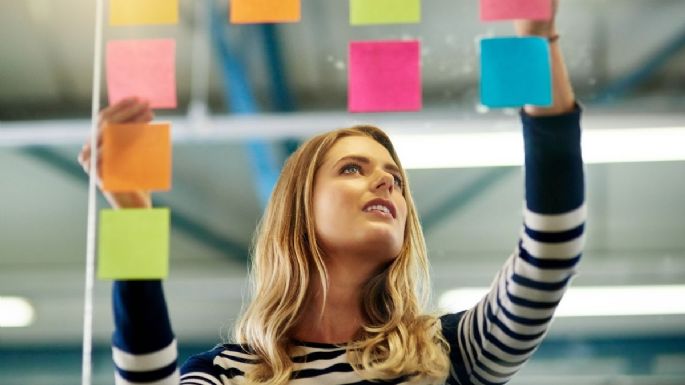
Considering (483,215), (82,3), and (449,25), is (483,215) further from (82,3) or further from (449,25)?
(82,3)

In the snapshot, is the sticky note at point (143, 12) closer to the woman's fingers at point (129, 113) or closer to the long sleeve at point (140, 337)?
the woman's fingers at point (129, 113)

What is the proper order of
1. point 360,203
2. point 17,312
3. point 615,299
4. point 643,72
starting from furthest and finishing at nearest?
point 17,312, point 615,299, point 643,72, point 360,203

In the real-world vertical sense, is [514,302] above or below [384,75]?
below

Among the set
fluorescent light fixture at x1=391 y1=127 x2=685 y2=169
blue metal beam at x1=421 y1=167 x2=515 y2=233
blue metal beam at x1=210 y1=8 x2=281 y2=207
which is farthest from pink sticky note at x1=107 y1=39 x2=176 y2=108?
blue metal beam at x1=421 y1=167 x2=515 y2=233

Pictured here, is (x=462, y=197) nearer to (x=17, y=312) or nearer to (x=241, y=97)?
(x=241, y=97)

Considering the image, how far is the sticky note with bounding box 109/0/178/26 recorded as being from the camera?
2.10ft

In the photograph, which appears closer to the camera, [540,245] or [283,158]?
[540,245]

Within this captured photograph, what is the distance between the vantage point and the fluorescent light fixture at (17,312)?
11.0 feet

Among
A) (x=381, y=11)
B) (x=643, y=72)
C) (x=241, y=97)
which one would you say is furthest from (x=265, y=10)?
(x=643, y=72)

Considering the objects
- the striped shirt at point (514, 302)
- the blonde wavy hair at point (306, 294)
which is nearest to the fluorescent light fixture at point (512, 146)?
the blonde wavy hair at point (306, 294)

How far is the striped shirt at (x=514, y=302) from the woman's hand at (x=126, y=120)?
60 mm

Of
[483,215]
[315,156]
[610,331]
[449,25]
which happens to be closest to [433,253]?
[483,215]

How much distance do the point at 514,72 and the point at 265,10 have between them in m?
0.19

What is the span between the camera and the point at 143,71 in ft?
2.10
